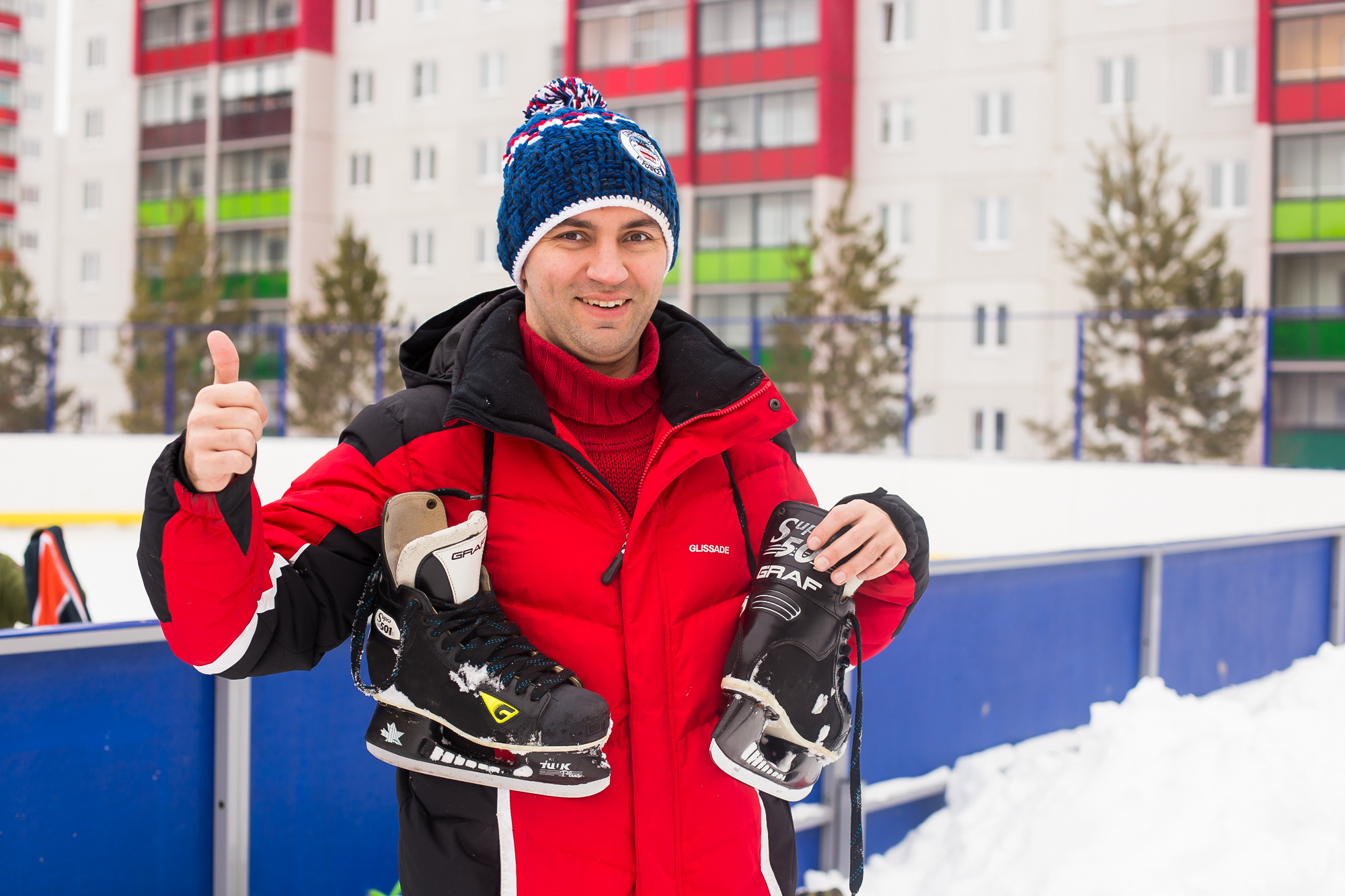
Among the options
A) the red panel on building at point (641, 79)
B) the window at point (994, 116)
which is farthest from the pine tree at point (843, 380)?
the red panel on building at point (641, 79)

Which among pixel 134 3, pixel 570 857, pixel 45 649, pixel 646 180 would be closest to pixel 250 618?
pixel 570 857

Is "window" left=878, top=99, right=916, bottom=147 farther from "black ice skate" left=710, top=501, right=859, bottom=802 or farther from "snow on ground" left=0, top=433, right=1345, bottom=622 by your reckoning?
"black ice skate" left=710, top=501, right=859, bottom=802

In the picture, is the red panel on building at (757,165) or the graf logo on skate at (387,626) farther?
the red panel on building at (757,165)

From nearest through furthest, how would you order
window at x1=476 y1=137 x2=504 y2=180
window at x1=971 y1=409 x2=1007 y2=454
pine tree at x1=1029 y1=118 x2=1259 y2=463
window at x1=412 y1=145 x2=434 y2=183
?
pine tree at x1=1029 y1=118 x2=1259 y2=463, window at x1=971 y1=409 x2=1007 y2=454, window at x1=476 y1=137 x2=504 y2=180, window at x1=412 y1=145 x2=434 y2=183

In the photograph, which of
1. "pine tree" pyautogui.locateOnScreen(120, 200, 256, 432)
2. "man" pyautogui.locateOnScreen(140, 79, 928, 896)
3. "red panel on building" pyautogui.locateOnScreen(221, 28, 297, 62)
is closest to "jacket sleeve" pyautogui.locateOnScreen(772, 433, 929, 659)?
"man" pyautogui.locateOnScreen(140, 79, 928, 896)

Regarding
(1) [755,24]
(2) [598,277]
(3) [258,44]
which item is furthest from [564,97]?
(3) [258,44]

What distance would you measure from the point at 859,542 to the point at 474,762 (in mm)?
484

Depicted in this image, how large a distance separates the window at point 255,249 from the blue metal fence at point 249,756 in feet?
97.6

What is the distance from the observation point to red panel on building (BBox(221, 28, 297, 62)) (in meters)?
31.0

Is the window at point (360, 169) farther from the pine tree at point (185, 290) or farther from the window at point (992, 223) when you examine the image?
the window at point (992, 223)

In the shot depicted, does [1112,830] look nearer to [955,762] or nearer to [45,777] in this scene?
[955,762]

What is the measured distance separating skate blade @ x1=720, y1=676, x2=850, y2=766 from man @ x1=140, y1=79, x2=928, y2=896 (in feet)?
0.16

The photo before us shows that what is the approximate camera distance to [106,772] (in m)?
1.97

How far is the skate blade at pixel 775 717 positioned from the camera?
126 centimetres
